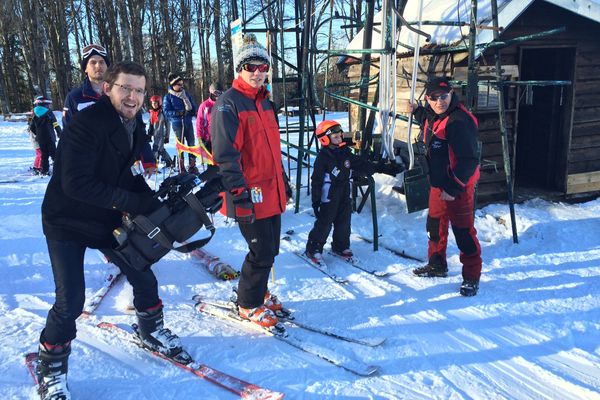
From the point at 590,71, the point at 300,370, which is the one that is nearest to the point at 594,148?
the point at 590,71

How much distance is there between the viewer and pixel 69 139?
87.4 inches

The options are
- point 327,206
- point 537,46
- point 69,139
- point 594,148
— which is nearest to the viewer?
point 69,139

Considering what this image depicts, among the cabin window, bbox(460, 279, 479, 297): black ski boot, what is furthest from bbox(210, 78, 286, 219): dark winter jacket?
the cabin window

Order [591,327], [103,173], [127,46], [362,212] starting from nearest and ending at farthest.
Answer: [103,173] < [591,327] < [362,212] < [127,46]

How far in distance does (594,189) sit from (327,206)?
4.62m

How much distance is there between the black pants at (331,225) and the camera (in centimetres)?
463

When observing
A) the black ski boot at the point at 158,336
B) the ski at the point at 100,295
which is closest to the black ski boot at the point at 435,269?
the black ski boot at the point at 158,336

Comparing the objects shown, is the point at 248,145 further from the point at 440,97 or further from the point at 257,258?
the point at 440,97

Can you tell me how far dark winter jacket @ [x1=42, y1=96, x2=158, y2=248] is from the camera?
7.27 feet

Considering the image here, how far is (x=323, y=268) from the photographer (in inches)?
175

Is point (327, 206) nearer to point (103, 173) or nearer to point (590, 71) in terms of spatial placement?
point (103, 173)

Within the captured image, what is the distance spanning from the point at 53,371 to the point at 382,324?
2.18 meters

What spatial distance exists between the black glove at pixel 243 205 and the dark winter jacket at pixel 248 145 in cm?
5

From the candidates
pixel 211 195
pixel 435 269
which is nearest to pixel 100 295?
pixel 211 195
